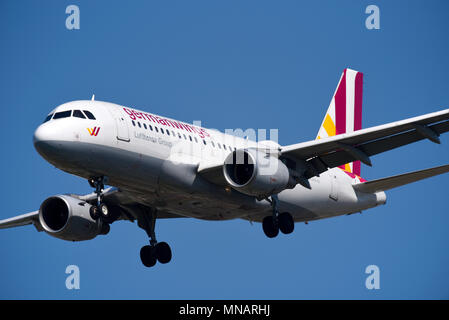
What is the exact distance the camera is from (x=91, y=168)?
34875 millimetres

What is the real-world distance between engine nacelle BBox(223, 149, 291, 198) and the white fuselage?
1290 mm

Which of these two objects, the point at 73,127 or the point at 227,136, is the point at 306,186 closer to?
the point at 227,136

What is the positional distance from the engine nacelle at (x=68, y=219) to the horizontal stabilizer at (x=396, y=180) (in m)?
12.5

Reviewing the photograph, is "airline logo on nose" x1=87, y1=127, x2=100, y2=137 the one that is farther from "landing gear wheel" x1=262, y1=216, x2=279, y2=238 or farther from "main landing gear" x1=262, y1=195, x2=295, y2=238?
"landing gear wheel" x1=262, y1=216, x2=279, y2=238

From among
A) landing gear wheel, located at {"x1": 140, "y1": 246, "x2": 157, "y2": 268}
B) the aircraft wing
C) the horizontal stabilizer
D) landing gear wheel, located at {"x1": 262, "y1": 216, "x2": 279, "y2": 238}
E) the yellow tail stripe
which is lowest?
landing gear wheel, located at {"x1": 140, "y1": 246, "x2": 157, "y2": 268}

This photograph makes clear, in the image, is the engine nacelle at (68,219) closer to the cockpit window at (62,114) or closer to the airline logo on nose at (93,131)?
the cockpit window at (62,114)

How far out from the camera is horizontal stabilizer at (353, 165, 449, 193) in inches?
1533

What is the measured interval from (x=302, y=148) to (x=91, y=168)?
28.5 ft

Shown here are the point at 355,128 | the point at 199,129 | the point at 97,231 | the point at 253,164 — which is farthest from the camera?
the point at 355,128

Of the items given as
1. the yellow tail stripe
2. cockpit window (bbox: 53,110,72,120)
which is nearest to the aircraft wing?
the yellow tail stripe

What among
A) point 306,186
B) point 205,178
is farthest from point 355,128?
point 205,178

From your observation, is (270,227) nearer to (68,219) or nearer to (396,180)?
(396,180)

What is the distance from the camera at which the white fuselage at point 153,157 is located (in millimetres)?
34406

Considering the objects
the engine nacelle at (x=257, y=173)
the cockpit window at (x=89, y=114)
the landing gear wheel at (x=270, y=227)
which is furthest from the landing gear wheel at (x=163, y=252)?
the cockpit window at (x=89, y=114)
